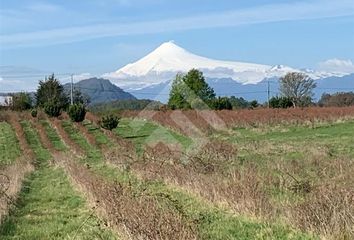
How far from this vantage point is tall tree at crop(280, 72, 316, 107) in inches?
3674

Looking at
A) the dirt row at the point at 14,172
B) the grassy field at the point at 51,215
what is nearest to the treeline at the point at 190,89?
the dirt row at the point at 14,172

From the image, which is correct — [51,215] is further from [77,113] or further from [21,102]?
[21,102]

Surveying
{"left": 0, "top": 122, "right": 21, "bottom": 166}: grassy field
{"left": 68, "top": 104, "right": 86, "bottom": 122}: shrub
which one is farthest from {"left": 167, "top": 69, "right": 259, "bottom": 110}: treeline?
{"left": 0, "top": 122, "right": 21, "bottom": 166}: grassy field

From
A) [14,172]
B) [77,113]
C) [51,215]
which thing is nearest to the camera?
[51,215]

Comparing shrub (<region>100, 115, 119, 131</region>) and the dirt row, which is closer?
the dirt row

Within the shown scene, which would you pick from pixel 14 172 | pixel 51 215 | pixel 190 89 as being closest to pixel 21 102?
pixel 190 89

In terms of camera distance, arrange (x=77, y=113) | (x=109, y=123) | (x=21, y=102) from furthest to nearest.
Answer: (x=21, y=102)
(x=77, y=113)
(x=109, y=123)

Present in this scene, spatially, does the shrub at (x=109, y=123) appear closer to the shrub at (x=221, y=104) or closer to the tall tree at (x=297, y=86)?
the shrub at (x=221, y=104)

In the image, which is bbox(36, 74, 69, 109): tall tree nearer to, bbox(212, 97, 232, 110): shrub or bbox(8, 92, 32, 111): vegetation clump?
bbox(8, 92, 32, 111): vegetation clump

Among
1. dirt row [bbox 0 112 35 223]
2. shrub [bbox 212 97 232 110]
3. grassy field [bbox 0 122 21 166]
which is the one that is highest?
shrub [bbox 212 97 232 110]

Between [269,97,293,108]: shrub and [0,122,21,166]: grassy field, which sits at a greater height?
[269,97,293,108]: shrub

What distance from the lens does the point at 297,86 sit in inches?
3718

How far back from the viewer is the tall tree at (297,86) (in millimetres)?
93312

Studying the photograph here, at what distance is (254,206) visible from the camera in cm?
1016
